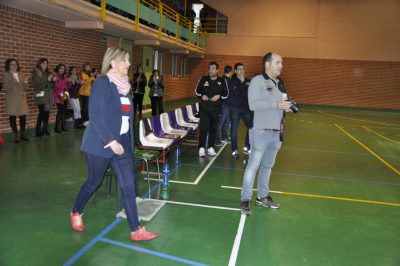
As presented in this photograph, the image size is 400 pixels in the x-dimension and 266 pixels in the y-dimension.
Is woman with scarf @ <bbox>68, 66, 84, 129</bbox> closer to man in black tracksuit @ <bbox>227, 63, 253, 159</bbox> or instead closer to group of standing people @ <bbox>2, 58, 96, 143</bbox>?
group of standing people @ <bbox>2, 58, 96, 143</bbox>

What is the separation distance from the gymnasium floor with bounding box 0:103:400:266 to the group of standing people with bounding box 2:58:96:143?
86 cm

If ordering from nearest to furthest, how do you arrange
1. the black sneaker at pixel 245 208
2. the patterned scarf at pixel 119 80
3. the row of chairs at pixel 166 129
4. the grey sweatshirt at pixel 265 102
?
the patterned scarf at pixel 119 80
the grey sweatshirt at pixel 265 102
the black sneaker at pixel 245 208
the row of chairs at pixel 166 129

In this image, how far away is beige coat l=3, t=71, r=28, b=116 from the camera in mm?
7969

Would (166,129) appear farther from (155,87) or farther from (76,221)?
(155,87)

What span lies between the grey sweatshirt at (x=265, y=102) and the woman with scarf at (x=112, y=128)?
1563mm

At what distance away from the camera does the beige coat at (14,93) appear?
797 cm

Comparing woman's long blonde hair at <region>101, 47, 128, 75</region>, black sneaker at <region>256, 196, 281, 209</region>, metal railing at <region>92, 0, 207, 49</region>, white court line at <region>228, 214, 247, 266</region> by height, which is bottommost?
white court line at <region>228, 214, 247, 266</region>

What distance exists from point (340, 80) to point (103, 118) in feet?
74.9

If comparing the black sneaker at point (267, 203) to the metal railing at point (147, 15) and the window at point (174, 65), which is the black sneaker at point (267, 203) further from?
the window at point (174, 65)

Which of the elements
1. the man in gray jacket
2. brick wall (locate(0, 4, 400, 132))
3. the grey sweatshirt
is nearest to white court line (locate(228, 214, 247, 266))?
the man in gray jacket

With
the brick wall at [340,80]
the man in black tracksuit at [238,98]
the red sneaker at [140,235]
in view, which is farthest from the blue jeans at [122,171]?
the brick wall at [340,80]

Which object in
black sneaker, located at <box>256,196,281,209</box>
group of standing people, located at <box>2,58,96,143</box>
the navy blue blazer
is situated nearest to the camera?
the navy blue blazer

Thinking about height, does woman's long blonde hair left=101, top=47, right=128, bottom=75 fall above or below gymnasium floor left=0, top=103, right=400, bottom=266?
above

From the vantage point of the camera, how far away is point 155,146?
249 inches
